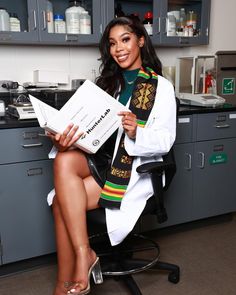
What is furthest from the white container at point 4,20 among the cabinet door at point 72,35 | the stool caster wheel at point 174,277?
the stool caster wheel at point 174,277

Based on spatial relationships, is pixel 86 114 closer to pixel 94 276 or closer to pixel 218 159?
pixel 94 276

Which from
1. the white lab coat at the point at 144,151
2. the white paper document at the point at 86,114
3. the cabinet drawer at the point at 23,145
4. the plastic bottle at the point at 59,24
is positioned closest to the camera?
the white paper document at the point at 86,114

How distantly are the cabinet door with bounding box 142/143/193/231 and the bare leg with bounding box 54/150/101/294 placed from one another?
84cm

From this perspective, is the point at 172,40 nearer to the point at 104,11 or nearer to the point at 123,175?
the point at 104,11

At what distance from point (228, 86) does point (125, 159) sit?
5.00 feet

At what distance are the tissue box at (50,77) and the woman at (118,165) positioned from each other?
79 centimetres

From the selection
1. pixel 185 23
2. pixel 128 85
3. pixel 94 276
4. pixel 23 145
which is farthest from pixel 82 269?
pixel 185 23

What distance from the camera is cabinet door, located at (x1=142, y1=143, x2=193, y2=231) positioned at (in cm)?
221

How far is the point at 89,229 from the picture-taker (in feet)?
5.06

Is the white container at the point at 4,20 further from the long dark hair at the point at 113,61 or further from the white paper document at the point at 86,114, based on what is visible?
the white paper document at the point at 86,114

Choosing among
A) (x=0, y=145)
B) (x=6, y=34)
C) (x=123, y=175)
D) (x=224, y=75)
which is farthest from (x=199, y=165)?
(x=6, y=34)

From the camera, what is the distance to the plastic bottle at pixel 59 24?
2.09 m

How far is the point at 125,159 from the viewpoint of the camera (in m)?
1.48

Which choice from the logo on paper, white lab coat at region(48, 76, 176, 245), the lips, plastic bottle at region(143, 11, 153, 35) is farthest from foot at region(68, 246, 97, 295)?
plastic bottle at region(143, 11, 153, 35)
